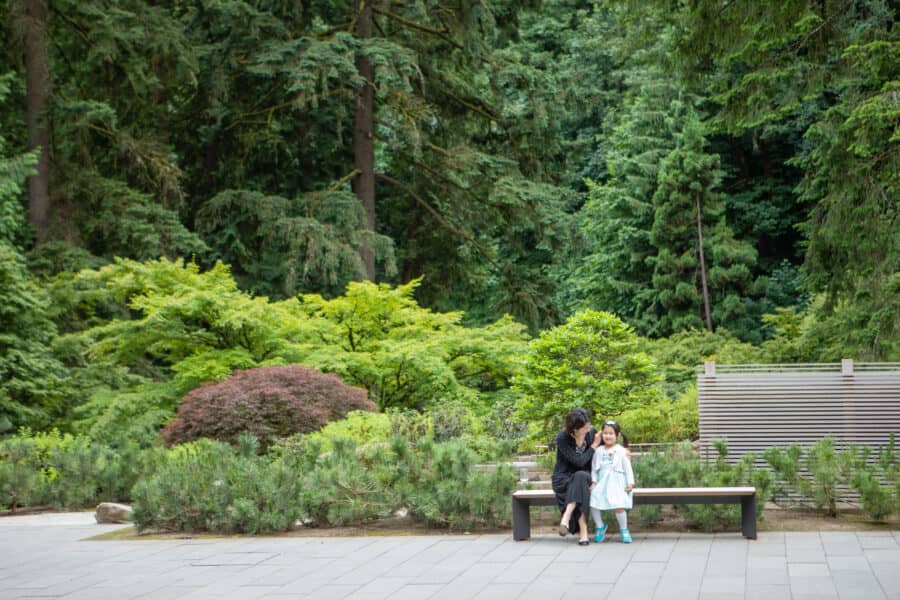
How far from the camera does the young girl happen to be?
1025cm

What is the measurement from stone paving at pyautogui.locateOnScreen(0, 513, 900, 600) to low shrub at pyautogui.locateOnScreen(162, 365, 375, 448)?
141 inches

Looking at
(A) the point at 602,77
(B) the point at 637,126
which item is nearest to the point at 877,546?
(B) the point at 637,126

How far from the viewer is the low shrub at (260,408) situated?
15.0 m

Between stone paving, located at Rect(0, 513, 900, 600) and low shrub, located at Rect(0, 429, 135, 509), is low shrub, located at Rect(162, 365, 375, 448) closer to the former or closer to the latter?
low shrub, located at Rect(0, 429, 135, 509)

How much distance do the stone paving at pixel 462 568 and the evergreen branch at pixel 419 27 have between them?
61.3 ft

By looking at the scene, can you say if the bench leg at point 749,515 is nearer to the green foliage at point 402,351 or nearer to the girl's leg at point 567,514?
the girl's leg at point 567,514

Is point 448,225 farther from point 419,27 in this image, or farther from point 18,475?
point 18,475

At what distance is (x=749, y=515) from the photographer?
10.1 m

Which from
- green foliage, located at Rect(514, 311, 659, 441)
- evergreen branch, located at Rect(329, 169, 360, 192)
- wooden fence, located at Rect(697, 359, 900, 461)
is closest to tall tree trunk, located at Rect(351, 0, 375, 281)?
evergreen branch, located at Rect(329, 169, 360, 192)

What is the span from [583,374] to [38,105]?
50.3 ft

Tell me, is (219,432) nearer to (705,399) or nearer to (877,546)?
(705,399)

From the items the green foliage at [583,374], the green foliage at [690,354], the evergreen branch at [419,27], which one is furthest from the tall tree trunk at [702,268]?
the green foliage at [583,374]

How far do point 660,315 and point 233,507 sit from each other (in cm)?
2390

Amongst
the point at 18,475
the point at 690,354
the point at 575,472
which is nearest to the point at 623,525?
the point at 575,472
